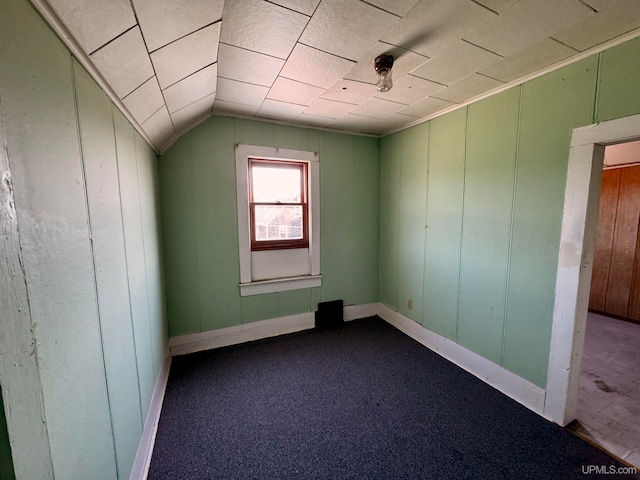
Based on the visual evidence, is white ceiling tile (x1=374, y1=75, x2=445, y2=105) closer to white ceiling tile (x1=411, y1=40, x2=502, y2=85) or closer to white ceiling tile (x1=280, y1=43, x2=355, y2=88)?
white ceiling tile (x1=411, y1=40, x2=502, y2=85)

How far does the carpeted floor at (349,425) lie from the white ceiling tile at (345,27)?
97.1 inches

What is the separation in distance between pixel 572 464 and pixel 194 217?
336 cm

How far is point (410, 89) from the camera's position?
2.08 meters

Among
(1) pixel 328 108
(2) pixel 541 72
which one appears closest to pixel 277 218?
(1) pixel 328 108

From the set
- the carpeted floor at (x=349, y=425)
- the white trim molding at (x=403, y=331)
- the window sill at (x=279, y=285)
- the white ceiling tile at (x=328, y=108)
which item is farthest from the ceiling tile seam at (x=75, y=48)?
the white trim molding at (x=403, y=331)

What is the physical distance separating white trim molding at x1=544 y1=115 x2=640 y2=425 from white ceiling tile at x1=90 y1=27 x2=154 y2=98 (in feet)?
8.17

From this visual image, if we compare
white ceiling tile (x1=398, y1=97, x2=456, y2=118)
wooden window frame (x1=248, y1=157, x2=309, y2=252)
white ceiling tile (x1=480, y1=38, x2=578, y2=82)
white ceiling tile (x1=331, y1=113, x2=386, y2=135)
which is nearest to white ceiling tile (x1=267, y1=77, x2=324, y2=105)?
white ceiling tile (x1=331, y1=113, x2=386, y2=135)

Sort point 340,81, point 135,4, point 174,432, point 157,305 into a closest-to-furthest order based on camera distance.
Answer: point 135,4
point 174,432
point 340,81
point 157,305

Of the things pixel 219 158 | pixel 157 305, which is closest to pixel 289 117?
pixel 219 158

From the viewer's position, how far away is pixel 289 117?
9.00ft

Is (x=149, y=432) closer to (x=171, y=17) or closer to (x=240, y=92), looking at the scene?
(x=171, y=17)

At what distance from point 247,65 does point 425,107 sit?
1.67m

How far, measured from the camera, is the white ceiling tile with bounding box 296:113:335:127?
2.74 m

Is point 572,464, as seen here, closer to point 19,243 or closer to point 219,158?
point 19,243
